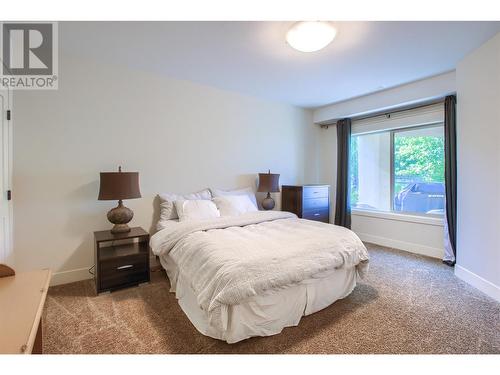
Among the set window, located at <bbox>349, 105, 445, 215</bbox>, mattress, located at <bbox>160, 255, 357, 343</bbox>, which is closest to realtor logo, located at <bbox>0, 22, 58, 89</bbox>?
mattress, located at <bbox>160, 255, 357, 343</bbox>

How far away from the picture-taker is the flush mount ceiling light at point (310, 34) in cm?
185

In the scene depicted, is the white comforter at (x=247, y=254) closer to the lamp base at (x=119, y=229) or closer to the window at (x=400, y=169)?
the lamp base at (x=119, y=229)

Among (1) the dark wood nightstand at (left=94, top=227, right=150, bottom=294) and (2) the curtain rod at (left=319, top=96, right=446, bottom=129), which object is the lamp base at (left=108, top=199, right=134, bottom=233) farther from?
(2) the curtain rod at (left=319, top=96, right=446, bottom=129)

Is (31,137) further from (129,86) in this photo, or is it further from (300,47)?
(300,47)

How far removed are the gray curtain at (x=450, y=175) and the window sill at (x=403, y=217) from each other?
0.28 metres

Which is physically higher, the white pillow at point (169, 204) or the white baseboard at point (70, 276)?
the white pillow at point (169, 204)

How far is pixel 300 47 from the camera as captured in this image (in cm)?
207

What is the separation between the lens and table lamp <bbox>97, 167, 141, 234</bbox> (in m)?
2.40

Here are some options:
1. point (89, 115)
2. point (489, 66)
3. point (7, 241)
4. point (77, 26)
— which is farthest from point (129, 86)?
point (489, 66)

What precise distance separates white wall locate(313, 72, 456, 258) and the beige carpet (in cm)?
104

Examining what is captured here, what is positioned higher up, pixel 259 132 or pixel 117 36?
pixel 117 36

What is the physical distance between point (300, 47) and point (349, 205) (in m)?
3.08

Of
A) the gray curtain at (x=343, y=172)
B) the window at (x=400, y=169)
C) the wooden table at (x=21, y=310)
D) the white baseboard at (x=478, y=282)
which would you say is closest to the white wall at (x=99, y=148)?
the wooden table at (x=21, y=310)

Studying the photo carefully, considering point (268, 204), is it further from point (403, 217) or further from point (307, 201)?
point (403, 217)
